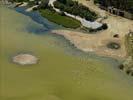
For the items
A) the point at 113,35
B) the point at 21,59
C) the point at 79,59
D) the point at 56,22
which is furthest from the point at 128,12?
the point at 21,59

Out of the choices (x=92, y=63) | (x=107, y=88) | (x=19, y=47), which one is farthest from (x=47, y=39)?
(x=107, y=88)

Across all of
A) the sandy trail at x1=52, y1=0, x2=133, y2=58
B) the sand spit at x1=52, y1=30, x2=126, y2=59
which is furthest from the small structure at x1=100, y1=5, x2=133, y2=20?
the sand spit at x1=52, y1=30, x2=126, y2=59

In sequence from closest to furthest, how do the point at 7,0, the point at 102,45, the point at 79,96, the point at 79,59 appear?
1. the point at 79,96
2. the point at 79,59
3. the point at 102,45
4. the point at 7,0

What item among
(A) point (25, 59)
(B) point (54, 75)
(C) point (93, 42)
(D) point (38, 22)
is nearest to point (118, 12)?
(C) point (93, 42)

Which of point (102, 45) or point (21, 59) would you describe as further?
point (102, 45)

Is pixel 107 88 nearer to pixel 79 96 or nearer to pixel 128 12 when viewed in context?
pixel 79 96

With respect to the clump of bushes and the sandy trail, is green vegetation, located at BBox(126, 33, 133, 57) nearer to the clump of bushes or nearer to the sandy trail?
the sandy trail

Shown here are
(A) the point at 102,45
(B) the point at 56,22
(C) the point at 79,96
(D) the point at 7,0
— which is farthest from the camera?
(D) the point at 7,0

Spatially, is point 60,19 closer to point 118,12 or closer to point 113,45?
point 118,12
